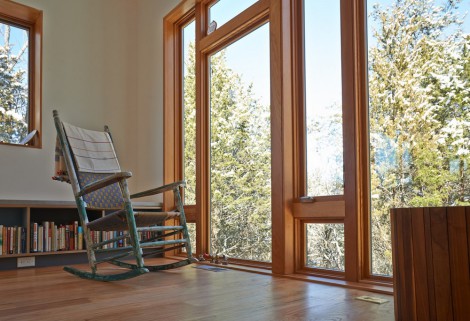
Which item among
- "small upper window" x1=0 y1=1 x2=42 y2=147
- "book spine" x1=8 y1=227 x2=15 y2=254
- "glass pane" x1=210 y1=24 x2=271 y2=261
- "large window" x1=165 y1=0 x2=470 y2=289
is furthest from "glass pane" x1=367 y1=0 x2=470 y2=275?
"small upper window" x1=0 y1=1 x2=42 y2=147

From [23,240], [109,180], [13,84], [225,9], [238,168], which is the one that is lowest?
[23,240]

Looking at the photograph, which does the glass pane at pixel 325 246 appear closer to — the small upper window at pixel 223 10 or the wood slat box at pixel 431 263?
the wood slat box at pixel 431 263

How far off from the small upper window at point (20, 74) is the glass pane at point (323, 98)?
2451mm

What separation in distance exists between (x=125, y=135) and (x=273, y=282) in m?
2.49

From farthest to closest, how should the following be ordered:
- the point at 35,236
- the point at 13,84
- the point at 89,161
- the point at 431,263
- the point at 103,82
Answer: the point at 103,82, the point at 13,84, the point at 35,236, the point at 89,161, the point at 431,263

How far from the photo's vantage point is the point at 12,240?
3.48 meters

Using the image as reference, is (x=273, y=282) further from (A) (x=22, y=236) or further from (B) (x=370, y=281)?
(A) (x=22, y=236)

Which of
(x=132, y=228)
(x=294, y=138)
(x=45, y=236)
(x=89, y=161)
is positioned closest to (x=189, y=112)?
(x=89, y=161)

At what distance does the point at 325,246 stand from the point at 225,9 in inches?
82.9

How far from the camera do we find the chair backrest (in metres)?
3.02

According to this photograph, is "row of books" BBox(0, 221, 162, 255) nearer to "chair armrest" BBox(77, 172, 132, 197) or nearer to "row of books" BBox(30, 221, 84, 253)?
"row of books" BBox(30, 221, 84, 253)

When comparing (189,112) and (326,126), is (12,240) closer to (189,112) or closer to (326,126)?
(189,112)

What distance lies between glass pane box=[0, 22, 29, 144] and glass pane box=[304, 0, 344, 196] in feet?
8.50

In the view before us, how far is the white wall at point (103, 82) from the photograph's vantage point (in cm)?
405
